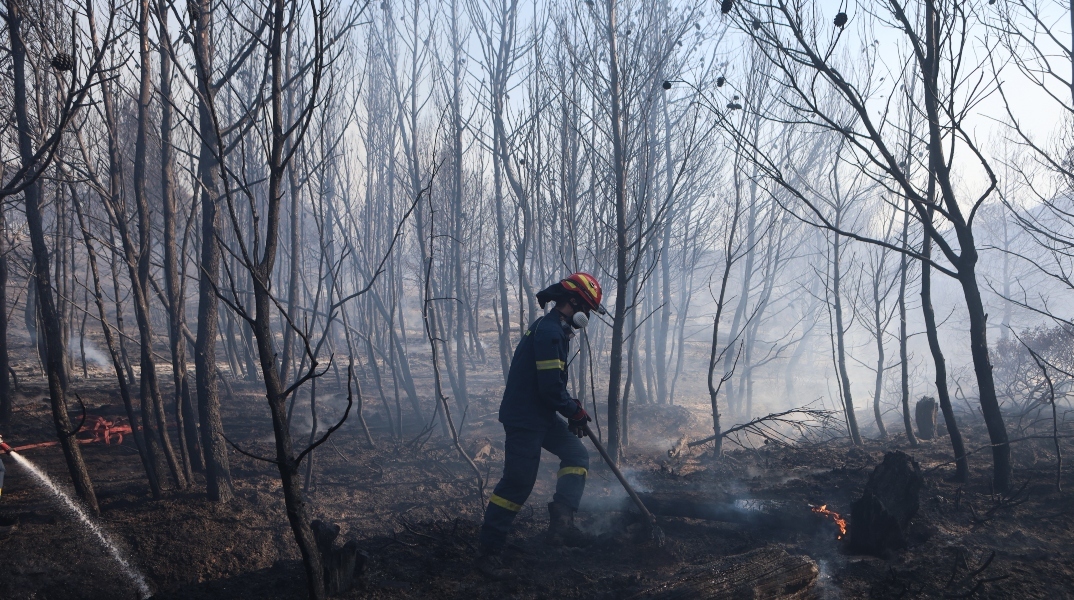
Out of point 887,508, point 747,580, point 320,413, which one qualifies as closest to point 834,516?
point 887,508

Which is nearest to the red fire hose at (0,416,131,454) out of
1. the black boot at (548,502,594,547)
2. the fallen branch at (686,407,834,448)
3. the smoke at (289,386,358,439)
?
the smoke at (289,386,358,439)

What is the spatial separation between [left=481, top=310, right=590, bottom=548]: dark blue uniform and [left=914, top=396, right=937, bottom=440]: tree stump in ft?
18.4

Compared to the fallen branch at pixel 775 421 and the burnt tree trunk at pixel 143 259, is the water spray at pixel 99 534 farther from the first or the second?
the fallen branch at pixel 775 421

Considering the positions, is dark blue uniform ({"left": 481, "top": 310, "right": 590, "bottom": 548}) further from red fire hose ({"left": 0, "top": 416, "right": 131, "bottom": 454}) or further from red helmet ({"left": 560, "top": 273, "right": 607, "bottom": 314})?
red fire hose ({"left": 0, "top": 416, "right": 131, "bottom": 454})

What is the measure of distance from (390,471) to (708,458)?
146 inches

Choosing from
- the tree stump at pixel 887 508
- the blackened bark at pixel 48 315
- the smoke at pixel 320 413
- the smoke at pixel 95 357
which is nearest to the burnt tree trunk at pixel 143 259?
the blackened bark at pixel 48 315

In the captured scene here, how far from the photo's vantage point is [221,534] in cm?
441

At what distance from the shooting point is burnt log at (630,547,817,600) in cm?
307

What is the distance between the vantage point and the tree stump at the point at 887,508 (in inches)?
150

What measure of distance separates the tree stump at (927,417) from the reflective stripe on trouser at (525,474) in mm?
5546

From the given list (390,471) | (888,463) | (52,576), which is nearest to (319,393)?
(390,471)

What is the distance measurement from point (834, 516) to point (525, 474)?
216 centimetres

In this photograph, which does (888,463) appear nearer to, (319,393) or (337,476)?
(337,476)

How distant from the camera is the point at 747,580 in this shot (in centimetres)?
317
